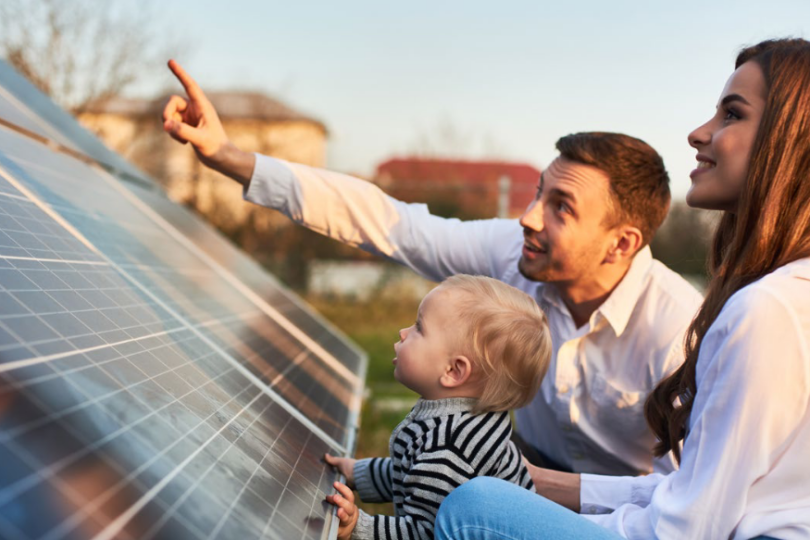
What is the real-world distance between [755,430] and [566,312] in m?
1.65

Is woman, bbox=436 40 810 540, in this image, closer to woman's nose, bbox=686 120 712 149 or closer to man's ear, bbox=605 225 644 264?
woman's nose, bbox=686 120 712 149

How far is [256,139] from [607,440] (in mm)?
13174

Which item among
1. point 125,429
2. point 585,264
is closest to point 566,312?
point 585,264

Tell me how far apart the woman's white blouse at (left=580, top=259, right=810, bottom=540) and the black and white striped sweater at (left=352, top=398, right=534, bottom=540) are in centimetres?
49

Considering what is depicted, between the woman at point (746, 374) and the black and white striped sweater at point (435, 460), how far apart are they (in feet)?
0.53

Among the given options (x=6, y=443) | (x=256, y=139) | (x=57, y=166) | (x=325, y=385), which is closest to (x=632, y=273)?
(x=325, y=385)

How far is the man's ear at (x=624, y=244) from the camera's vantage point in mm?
3244

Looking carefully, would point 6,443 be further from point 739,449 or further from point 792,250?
point 792,250

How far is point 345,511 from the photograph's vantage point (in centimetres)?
190

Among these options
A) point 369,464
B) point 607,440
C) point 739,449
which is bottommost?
point 607,440

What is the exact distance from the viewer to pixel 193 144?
3.02m

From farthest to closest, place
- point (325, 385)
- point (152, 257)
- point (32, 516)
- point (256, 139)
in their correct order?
point (256, 139) < point (325, 385) < point (152, 257) < point (32, 516)

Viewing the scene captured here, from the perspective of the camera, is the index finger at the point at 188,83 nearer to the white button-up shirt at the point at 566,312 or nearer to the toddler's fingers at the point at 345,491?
the white button-up shirt at the point at 566,312

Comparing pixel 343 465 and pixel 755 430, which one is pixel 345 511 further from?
pixel 755 430
